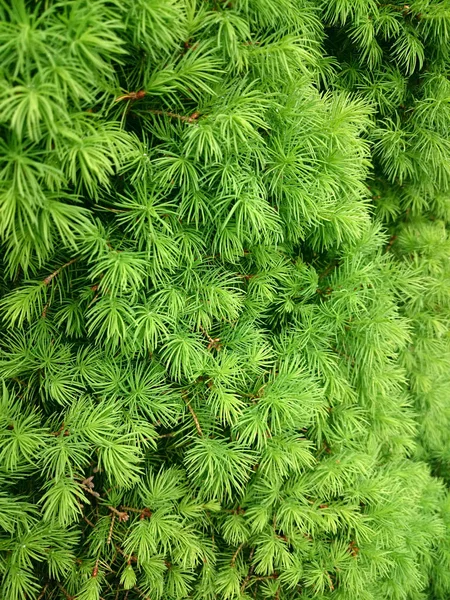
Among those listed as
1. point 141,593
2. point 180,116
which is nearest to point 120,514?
point 141,593

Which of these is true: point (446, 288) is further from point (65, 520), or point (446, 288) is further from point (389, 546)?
point (65, 520)

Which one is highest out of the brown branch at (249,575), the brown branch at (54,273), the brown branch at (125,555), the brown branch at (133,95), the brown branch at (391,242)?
the brown branch at (133,95)

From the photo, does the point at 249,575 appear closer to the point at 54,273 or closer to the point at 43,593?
→ the point at 43,593

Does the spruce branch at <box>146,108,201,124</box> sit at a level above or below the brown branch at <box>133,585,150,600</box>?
above

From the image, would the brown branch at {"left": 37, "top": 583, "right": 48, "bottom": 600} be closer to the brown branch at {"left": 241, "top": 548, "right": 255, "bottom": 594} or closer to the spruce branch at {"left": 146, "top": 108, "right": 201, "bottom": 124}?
the brown branch at {"left": 241, "top": 548, "right": 255, "bottom": 594}

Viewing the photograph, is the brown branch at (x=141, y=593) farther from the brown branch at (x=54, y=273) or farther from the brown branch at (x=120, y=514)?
the brown branch at (x=54, y=273)

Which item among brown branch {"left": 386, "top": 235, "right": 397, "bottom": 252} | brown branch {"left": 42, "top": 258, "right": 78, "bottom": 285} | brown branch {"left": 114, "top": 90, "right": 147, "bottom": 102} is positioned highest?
A: brown branch {"left": 114, "top": 90, "right": 147, "bottom": 102}

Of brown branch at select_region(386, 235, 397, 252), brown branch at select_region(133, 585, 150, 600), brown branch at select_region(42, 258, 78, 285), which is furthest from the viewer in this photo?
brown branch at select_region(386, 235, 397, 252)

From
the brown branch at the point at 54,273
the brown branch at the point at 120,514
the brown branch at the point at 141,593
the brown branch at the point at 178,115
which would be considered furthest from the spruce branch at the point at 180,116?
the brown branch at the point at 141,593

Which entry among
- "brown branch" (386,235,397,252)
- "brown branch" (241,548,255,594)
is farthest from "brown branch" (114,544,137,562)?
"brown branch" (386,235,397,252)
